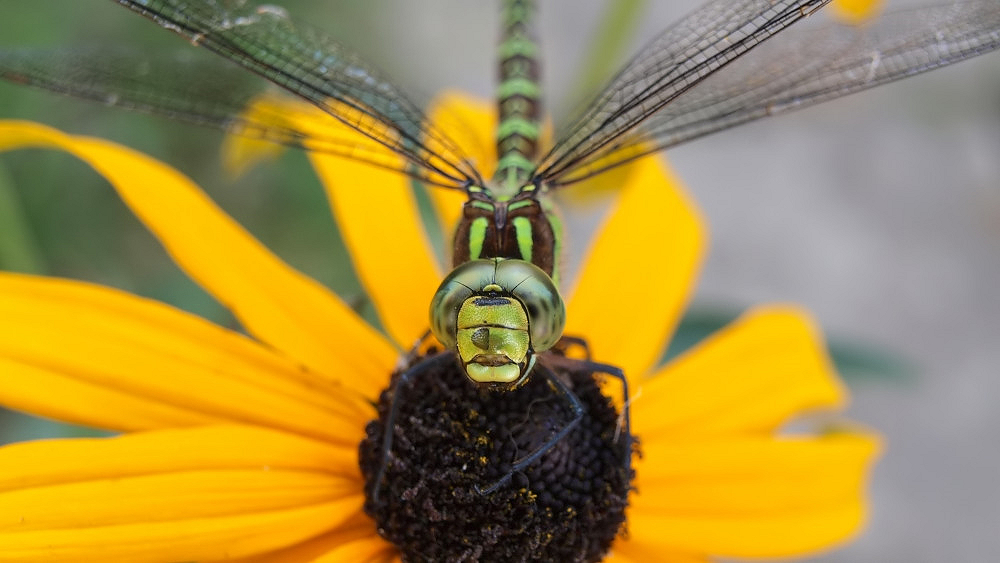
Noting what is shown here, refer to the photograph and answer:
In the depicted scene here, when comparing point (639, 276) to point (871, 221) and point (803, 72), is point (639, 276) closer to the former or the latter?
point (803, 72)

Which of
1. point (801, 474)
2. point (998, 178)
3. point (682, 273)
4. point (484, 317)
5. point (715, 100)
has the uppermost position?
point (998, 178)

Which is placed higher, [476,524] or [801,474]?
[801,474]

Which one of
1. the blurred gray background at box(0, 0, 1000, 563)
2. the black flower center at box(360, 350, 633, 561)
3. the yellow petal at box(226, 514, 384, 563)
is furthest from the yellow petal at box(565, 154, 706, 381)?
the blurred gray background at box(0, 0, 1000, 563)

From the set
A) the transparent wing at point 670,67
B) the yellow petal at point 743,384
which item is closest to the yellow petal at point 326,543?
the yellow petal at point 743,384

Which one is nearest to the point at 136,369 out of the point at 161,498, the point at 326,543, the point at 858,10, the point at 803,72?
the point at 161,498

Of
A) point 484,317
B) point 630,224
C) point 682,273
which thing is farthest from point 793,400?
point 484,317

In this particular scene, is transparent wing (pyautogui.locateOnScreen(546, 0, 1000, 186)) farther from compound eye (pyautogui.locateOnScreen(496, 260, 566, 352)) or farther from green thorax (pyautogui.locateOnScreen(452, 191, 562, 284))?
compound eye (pyautogui.locateOnScreen(496, 260, 566, 352))

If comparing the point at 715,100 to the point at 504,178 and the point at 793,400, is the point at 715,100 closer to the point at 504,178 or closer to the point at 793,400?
the point at 504,178
